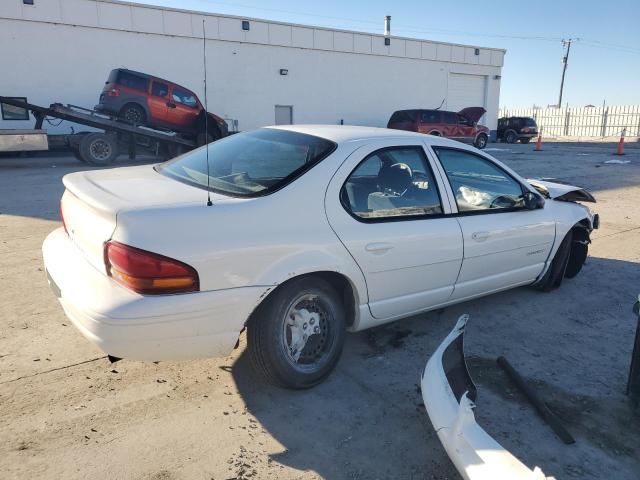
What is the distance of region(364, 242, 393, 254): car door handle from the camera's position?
305 centimetres

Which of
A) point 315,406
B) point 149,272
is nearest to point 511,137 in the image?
point 315,406

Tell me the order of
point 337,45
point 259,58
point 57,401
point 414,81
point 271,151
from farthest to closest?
point 414,81 → point 337,45 → point 259,58 → point 271,151 → point 57,401

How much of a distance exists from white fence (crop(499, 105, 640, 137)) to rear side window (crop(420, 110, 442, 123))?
67.4ft

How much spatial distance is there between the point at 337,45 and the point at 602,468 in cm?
2549

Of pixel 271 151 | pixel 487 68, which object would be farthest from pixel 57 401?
pixel 487 68

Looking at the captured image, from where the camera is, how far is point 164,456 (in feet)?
8.04

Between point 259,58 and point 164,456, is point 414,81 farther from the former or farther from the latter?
point 164,456

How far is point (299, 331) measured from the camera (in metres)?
2.98

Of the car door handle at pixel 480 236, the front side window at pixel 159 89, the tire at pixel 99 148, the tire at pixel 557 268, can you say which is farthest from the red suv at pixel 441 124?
the car door handle at pixel 480 236

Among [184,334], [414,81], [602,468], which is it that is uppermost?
[414,81]

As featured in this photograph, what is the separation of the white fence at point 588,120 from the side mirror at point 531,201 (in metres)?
38.3

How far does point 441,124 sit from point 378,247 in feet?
71.3

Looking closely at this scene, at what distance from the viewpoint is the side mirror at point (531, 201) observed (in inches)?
159

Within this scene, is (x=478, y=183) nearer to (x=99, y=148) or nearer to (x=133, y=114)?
(x=99, y=148)
